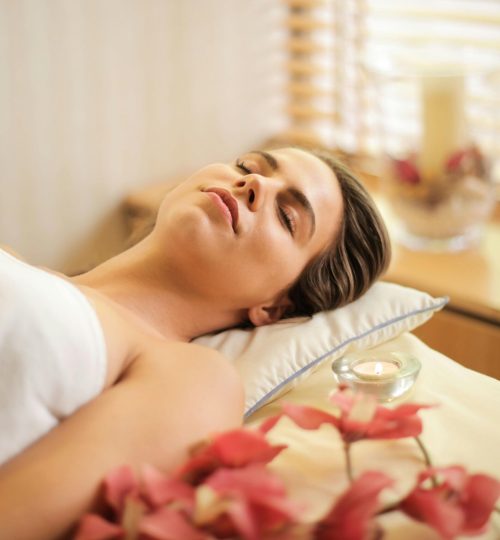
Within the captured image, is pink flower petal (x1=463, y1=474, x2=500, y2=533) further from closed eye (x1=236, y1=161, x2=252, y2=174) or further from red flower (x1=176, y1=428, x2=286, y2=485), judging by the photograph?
closed eye (x1=236, y1=161, x2=252, y2=174)

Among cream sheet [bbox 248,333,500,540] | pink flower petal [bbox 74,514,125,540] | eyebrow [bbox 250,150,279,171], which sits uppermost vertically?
eyebrow [bbox 250,150,279,171]

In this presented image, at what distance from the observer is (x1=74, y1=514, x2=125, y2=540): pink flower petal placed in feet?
2.87

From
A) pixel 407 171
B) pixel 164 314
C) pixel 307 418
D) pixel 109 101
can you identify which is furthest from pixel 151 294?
pixel 109 101

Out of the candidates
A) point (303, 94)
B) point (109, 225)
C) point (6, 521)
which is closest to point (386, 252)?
point (6, 521)

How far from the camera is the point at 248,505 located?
2.76 feet

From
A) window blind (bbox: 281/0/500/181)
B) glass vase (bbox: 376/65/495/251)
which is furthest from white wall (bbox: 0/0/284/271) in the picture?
glass vase (bbox: 376/65/495/251)

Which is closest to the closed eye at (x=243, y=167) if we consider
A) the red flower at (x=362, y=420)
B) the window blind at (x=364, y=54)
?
the red flower at (x=362, y=420)

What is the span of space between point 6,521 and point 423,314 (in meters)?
0.78

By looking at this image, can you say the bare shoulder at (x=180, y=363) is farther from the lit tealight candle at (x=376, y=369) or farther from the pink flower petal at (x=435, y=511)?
the pink flower petal at (x=435, y=511)

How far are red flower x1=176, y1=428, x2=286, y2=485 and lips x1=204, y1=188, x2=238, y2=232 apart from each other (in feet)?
1.42

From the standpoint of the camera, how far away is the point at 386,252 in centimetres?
148

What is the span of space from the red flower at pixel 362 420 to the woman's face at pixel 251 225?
Result: 346 millimetres

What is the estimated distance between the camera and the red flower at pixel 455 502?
883 mm

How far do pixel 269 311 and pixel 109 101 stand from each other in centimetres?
106
